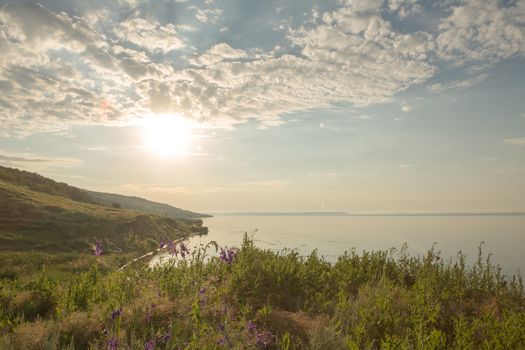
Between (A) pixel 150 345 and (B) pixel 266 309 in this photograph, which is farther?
(B) pixel 266 309

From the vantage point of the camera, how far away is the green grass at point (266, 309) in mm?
4762

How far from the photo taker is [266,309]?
236 inches

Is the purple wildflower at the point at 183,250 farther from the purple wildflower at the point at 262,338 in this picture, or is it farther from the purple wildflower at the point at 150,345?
the purple wildflower at the point at 150,345

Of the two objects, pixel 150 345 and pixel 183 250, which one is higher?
pixel 183 250

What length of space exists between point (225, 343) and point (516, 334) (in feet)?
13.9

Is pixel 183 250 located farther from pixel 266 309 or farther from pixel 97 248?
pixel 266 309

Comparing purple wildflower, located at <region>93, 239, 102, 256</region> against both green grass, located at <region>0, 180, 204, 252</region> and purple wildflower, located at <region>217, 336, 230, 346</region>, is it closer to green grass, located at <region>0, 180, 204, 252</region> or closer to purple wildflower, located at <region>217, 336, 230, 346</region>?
purple wildflower, located at <region>217, 336, 230, 346</region>

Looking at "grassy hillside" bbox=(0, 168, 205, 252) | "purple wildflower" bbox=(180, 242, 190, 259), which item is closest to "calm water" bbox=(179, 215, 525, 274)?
"purple wildflower" bbox=(180, 242, 190, 259)

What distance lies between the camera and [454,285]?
29.4 feet

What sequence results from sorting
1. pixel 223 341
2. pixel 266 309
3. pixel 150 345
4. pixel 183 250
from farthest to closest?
pixel 183 250 → pixel 266 309 → pixel 223 341 → pixel 150 345

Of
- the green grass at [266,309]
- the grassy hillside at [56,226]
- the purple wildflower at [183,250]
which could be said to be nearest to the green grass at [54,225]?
the grassy hillside at [56,226]

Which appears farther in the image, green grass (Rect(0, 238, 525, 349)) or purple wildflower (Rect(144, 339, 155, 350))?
green grass (Rect(0, 238, 525, 349))

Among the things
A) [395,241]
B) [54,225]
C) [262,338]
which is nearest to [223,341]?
[262,338]

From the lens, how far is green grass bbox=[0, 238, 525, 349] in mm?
4762
